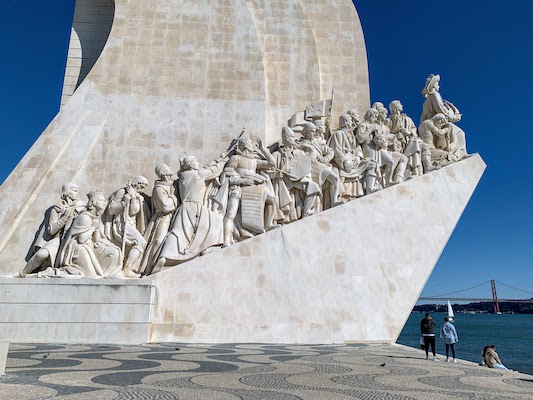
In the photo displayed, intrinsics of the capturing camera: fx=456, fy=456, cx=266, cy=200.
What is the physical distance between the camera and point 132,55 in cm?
976

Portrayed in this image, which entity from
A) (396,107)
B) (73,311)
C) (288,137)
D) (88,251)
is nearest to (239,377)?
(73,311)

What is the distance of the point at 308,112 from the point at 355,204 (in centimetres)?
281

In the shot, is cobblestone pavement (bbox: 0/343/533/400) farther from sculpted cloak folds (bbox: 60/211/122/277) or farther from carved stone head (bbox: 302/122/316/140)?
carved stone head (bbox: 302/122/316/140)

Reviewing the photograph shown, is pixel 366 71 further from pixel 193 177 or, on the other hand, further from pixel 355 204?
pixel 193 177

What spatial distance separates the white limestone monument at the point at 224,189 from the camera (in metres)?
7.06

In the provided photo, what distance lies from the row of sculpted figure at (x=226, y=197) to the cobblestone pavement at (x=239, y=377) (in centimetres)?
200

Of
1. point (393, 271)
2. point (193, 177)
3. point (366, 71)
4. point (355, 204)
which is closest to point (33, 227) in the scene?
point (193, 177)

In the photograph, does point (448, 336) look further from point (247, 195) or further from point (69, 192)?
point (69, 192)

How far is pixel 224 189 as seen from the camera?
818 cm

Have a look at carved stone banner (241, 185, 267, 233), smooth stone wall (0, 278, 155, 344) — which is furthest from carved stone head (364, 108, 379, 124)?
smooth stone wall (0, 278, 155, 344)

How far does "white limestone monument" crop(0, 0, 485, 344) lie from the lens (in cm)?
706

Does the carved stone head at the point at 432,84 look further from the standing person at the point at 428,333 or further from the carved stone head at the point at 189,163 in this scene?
the standing person at the point at 428,333

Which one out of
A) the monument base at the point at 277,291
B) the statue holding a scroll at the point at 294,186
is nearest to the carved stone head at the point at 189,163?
the statue holding a scroll at the point at 294,186

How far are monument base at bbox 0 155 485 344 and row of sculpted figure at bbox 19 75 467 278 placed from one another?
1.44 ft
